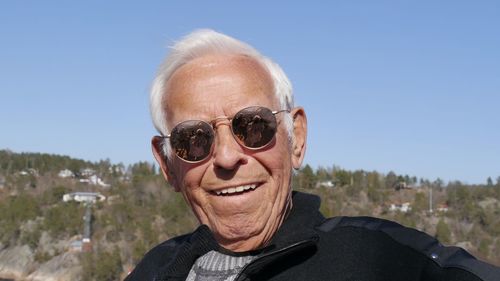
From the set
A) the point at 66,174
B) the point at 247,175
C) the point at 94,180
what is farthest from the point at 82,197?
the point at 247,175

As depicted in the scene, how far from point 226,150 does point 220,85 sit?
16 cm

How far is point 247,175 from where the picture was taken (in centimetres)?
164

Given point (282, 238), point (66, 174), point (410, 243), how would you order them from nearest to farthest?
point (410, 243)
point (282, 238)
point (66, 174)

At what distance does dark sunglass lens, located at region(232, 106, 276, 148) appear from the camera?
5.34ft

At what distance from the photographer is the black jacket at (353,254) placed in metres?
1.37

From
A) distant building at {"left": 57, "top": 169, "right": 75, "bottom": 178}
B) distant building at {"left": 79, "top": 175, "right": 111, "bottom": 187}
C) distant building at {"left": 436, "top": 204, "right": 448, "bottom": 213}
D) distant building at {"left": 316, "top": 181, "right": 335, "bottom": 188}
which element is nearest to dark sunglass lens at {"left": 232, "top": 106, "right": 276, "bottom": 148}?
distant building at {"left": 436, "top": 204, "right": 448, "bottom": 213}

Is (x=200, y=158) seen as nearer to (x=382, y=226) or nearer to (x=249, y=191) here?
(x=249, y=191)

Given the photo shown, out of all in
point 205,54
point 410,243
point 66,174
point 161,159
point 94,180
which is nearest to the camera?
point 410,243

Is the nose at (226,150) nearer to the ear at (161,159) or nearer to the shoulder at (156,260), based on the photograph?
the ear at (161,159)

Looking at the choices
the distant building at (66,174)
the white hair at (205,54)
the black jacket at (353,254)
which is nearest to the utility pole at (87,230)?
the distant building at (66,174)

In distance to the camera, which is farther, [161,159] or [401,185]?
[401,185]

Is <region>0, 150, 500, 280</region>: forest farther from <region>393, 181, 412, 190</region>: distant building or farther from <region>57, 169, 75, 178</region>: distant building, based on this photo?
<region>57, 169, 75, 178</region>: distant building

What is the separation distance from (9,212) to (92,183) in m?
25.4

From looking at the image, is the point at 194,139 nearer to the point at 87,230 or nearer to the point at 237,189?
the point at 237,189
